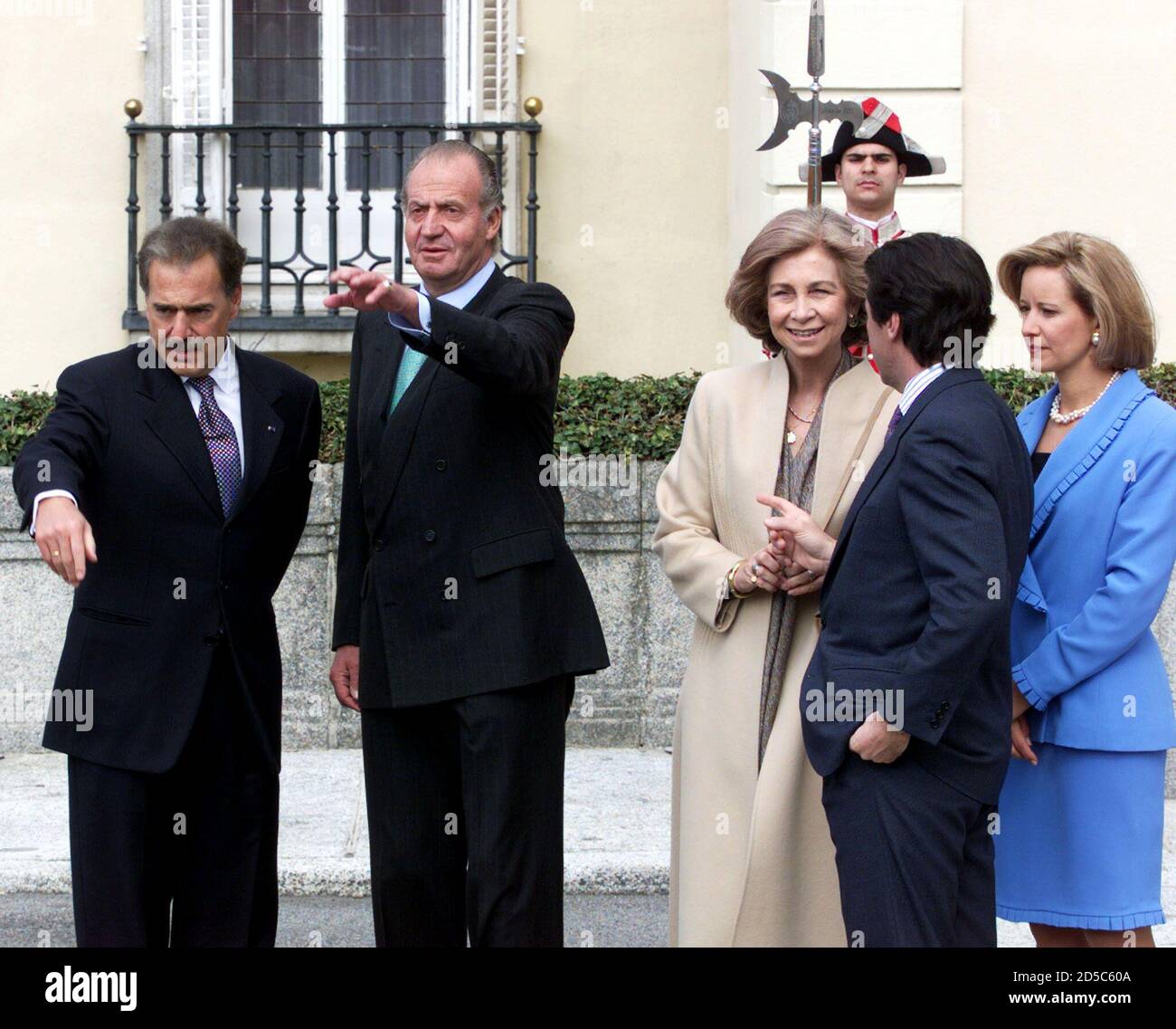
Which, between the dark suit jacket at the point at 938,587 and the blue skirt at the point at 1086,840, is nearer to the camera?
the dark suit jacket at the point at 938,587

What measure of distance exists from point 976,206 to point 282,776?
4.47m

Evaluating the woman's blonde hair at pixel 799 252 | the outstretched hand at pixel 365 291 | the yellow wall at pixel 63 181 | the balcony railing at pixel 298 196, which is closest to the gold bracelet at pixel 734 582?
the woman's blonde hair at pixel 799 252

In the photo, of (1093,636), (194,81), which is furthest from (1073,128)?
(1093,636)

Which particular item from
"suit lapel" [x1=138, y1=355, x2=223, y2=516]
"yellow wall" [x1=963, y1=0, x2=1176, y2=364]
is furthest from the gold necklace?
"yellow wall" [x1=963, y1=0, x2=1176, y2=364]

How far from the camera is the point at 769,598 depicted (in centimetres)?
402

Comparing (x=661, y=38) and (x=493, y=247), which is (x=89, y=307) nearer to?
(x=661, y=38)

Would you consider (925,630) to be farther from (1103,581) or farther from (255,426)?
(255,426)

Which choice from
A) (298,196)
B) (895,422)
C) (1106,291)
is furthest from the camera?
(298,196)

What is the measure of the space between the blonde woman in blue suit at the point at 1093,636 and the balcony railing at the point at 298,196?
5.85m

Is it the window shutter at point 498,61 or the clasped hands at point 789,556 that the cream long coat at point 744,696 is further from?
the window shutter at point 498,61

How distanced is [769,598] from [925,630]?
2.28 ft

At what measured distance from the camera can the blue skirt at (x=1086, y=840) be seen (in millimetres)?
3883

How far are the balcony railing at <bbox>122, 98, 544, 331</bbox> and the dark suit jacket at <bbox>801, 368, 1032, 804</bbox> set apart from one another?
6.20 metres

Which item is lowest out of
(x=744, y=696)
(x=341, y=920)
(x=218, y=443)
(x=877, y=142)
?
(x=341, y=920)
